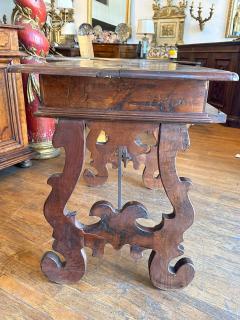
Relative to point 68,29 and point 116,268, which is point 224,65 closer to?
point 68,29

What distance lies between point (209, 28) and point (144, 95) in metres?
3.68

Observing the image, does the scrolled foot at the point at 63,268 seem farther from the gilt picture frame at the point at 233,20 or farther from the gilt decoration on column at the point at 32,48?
the gilt picture frame at the point at 233,20

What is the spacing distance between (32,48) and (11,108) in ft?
1.46

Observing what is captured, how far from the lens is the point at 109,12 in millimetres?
4266

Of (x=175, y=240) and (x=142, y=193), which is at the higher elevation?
(x=175, y=240)

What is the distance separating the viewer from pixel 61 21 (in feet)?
14.3

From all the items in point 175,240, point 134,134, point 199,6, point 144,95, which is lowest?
point 175,240

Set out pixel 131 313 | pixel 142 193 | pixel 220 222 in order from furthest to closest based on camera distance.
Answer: pixel 142 193 → pixel 220 222 → pixel 131 313

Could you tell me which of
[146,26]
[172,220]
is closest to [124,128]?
[172,220]

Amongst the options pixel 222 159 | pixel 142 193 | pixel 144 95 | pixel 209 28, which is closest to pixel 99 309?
pixel 144 95

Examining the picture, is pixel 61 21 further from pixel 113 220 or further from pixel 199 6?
pixel 113 220

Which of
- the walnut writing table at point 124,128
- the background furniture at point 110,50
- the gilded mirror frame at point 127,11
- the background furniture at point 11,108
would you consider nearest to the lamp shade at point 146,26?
the background furniture at point 110,50

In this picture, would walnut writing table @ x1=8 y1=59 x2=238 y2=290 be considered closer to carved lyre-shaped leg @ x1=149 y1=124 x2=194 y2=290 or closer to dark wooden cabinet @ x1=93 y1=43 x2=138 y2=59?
carved lyre-shaped leg @ x1=149 y1=124 x2=194 y2=290

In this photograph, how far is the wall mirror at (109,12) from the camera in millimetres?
4215
